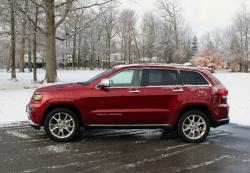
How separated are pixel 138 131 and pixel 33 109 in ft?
8.67

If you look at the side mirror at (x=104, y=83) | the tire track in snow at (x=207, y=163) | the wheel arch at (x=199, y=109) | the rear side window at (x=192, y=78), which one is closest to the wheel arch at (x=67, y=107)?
the side mirror at (x=104, y=83)

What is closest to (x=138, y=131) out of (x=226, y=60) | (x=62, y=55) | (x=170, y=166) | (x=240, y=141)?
(x=240, y=141)

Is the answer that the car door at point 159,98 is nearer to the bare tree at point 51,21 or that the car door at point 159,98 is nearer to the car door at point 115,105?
the car door at point 115,105

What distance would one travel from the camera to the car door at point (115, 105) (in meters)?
8.37

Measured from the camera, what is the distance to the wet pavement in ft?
21.5

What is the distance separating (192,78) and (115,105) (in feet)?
5.89

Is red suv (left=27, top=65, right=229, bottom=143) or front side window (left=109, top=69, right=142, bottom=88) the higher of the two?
front side window (left=109, top=69, right=142, bottom=88)

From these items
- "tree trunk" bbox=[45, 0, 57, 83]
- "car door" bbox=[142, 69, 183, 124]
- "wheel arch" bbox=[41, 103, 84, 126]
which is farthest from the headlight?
"tree trunk" bbox=[45, 0, 57, 83]

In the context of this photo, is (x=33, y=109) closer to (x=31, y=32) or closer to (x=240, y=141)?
(x=240, y=141)

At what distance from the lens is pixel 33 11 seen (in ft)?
85.7

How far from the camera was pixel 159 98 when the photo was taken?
27.7 ft

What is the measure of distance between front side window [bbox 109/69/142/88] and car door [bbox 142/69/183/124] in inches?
5.7

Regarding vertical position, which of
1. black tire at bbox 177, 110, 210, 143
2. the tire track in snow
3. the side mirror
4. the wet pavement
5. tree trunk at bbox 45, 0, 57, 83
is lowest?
the tire track in snow

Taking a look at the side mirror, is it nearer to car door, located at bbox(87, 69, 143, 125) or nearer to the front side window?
car door, located at bbox(87, 69, 143, 125)
